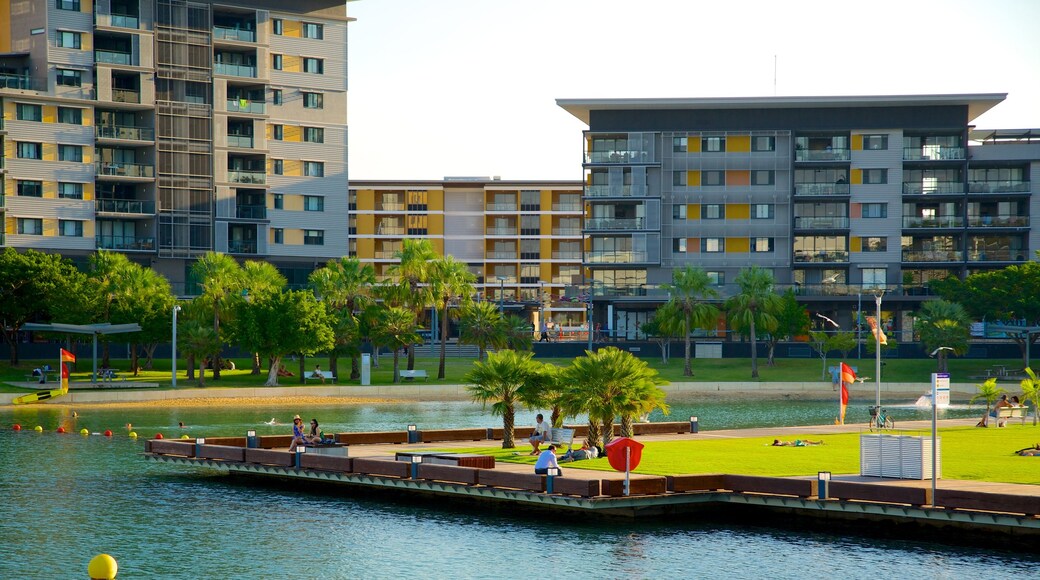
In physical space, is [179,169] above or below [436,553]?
above

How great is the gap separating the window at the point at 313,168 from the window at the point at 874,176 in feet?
179

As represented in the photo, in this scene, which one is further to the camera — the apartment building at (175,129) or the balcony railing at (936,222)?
the balcony railing at (936,222)

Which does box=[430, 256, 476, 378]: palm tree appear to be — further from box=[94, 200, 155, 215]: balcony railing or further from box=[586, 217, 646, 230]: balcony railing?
box=[586, 217, 646, 230]: balcony railing

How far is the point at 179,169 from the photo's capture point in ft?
381

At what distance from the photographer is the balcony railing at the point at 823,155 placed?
127 metres

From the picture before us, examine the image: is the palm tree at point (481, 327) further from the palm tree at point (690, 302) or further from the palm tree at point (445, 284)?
the palm tree at point (690, 302)

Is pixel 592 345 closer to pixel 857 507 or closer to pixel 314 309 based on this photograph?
pixel 314 309

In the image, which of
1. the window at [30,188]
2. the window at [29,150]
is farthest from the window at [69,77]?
the window at [30,188]

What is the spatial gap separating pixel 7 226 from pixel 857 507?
90.1 m

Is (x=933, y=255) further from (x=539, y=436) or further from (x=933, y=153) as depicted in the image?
(x=539, y=436)

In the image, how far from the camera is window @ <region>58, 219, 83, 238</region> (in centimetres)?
11031

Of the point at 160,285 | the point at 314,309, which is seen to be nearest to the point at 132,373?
the point at 160,285

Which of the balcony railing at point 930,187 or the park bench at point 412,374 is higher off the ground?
the balcony railing at point 930,187

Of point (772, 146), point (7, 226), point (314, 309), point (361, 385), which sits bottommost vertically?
point (361, 385)
